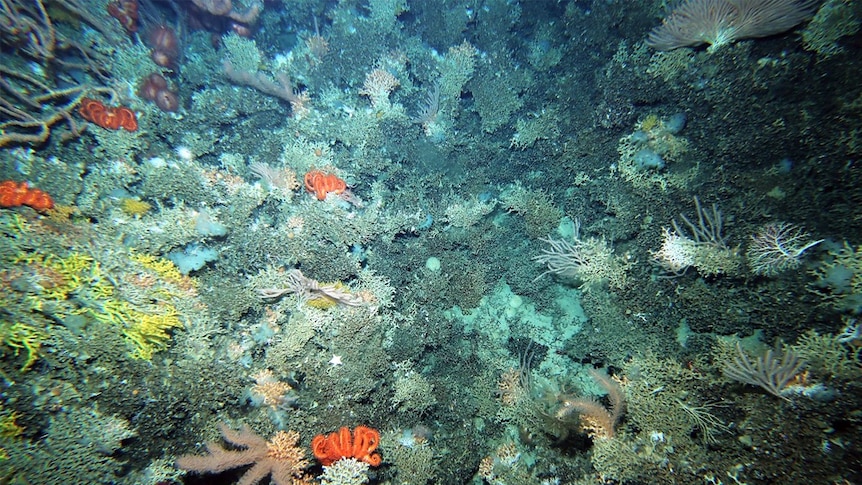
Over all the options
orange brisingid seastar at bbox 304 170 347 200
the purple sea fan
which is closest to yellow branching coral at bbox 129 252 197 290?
orange brisingid seastar at bbox 304 170 347 200

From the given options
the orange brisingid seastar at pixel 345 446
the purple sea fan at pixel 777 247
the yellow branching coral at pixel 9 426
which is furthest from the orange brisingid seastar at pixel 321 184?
the purple sea fan at pixel 777 247

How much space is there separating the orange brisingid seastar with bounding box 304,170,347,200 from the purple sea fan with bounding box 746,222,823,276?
5.61 metres

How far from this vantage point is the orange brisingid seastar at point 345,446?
3.90m

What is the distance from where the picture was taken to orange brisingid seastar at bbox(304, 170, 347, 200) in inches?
216

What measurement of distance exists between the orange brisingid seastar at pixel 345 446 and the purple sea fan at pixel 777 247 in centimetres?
495

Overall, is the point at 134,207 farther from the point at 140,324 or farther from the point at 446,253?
the point at 446,253

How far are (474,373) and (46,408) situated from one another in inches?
186

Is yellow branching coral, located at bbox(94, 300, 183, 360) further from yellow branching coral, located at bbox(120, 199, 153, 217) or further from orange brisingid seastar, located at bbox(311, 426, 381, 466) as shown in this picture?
orange brisingid seastar, located at bbox(311, 426, 381, 466)

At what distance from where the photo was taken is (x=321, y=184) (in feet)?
18.0

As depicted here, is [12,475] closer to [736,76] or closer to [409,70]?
[409,70]

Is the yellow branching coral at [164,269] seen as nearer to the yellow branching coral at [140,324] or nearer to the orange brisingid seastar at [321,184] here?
the yellow branching coral at [140,324]

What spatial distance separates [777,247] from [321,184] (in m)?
6.01

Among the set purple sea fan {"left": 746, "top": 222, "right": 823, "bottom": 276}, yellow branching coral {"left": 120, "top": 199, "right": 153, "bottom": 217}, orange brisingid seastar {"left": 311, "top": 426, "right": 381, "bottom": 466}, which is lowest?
orange brisingid seastar {"left": 311, "top": 426, "right": 381, "bottom": 466}

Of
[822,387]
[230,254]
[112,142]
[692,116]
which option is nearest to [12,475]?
[230,254]
